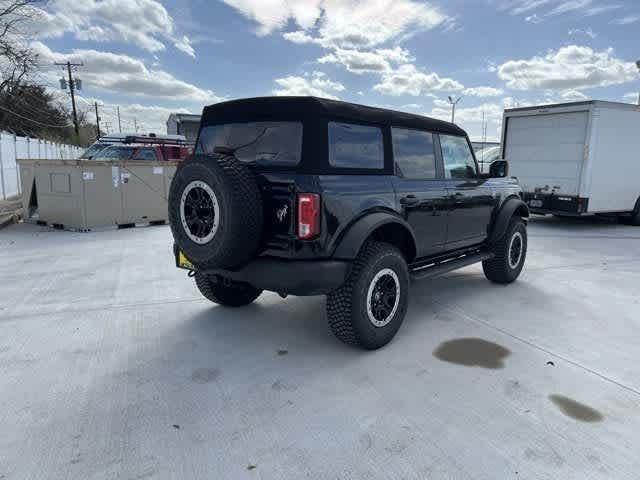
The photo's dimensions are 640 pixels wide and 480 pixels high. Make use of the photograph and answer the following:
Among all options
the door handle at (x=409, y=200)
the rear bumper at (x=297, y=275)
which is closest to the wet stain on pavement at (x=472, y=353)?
the rear bumper at (x=297, y=275)

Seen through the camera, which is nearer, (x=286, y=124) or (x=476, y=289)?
(x=286, y=124)

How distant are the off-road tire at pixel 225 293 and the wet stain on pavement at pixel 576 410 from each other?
2567mm

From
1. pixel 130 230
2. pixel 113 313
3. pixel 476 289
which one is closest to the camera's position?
pixel 113 313

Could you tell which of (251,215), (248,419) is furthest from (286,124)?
(248,419)

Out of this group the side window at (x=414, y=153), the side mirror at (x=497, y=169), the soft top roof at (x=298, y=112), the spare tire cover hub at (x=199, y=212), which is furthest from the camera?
the side mirror at (x=497, y=169)

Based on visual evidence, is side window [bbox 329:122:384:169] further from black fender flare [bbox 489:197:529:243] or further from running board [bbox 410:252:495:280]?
black fender flare [bbox 489:197:529:243]

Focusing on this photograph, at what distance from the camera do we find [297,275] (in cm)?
289

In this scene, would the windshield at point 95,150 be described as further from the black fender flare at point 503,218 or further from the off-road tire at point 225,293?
the black fender flare at point 503,218

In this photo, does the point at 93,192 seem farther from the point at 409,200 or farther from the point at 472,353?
the point at 472,353

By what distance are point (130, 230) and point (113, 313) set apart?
497 cm

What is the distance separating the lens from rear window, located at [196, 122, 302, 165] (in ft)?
10.2

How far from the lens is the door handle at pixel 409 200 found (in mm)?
3620

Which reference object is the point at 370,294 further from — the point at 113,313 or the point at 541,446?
the point at 113,313

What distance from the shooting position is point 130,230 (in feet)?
28.5
